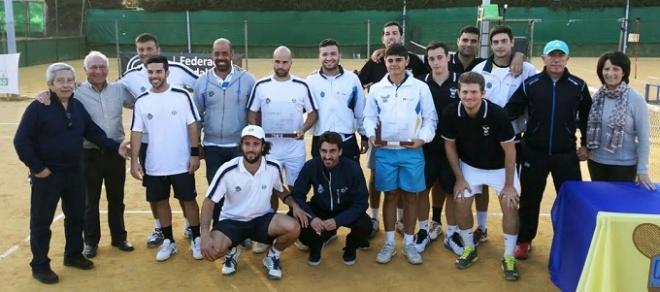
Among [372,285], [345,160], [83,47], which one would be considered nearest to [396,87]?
[345,160]

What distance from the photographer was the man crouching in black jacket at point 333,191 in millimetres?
5223

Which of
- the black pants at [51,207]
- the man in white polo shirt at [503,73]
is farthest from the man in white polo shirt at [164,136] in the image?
the man in white polo shirt at [503,73]

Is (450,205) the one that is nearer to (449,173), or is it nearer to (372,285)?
(449,173)

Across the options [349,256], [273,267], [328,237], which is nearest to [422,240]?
[349,256]

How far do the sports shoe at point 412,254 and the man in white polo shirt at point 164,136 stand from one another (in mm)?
1968

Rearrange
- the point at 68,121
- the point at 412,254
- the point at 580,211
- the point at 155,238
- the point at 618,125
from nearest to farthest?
the point at 580,211 → the point at 618,125 → the point at 68,121 → the point at 412,254 → the point at 155,238

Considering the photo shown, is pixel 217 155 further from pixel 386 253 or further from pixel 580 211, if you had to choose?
pixel 580 211

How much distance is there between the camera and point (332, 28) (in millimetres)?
32469

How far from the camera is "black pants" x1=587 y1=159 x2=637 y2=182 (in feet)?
16.4

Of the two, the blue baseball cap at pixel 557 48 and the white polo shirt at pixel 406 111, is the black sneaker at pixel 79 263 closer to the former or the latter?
the white polo shirt at pixel 406 111

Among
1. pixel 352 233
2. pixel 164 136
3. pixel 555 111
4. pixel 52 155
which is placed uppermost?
pixel 555 111

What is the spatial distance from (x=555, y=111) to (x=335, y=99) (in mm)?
1937

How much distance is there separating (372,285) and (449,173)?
1252mm

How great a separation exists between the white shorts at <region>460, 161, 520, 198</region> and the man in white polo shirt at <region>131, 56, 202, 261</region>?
237 centimetres
